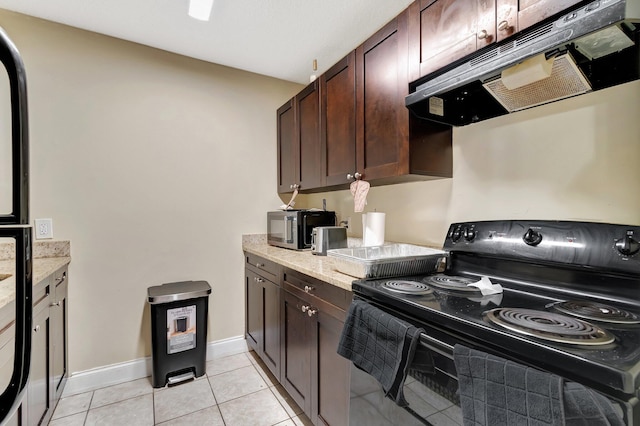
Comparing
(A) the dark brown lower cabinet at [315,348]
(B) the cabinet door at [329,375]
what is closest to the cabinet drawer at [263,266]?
(A) the dark brown lower cabinet at [315,348]

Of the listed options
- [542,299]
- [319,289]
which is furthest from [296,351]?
[542,299]

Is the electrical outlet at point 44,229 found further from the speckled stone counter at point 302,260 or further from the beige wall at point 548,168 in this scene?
the beige wall at point 548,168

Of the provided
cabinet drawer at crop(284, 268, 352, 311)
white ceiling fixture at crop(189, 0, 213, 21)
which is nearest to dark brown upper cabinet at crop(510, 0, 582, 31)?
cabinet drawer at crop(284, 268, 352, 311)

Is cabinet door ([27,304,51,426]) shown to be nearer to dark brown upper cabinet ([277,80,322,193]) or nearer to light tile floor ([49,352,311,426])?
light tile floor ([49,352,311,426])

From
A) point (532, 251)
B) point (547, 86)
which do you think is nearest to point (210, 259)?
point (532, 251)

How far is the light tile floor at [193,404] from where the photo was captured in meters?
1.71

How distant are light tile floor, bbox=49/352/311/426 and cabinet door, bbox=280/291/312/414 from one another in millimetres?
178

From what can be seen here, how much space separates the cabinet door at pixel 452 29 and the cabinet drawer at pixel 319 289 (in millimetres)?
1058

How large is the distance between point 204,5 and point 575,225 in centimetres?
211

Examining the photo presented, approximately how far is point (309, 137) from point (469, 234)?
1.36 metres

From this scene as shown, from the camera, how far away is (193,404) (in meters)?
1.85

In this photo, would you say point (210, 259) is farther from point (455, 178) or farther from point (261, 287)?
point (455, 178)

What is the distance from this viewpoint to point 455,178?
1.60 metres

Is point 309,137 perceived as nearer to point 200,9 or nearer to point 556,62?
point 200,9
